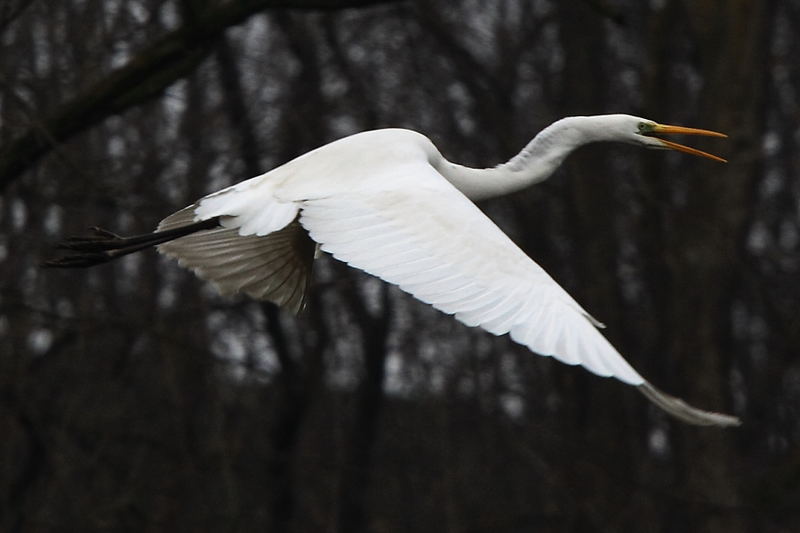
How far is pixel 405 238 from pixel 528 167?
1.54 m

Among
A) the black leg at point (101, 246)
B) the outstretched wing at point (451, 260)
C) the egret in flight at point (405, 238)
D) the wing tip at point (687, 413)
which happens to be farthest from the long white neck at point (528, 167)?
the wing tip at point (687, 413)

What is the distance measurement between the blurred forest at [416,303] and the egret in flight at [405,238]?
1159 millimetres

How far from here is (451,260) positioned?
16.0 ft

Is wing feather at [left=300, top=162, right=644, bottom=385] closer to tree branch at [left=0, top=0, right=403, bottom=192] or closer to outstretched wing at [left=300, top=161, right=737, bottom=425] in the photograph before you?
outstretched wing at [left=300, top=161, right=737, bottom=425]

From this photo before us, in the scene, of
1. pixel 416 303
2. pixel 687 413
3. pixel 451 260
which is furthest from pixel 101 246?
pixel 416 303

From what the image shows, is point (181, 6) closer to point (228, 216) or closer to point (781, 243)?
point (228, 216)

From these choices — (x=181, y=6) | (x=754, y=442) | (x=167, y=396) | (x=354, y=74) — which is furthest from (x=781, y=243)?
(x=181, y=6)

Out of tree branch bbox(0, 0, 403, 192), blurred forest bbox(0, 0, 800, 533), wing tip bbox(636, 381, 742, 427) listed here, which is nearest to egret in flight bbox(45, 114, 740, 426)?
wing tip bbox(636, 381, 742, 427)

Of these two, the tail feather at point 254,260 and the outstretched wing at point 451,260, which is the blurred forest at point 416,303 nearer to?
the tail feather at point 254,260

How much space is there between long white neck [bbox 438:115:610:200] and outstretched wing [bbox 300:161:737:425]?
35.1 inches

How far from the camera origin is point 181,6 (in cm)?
629

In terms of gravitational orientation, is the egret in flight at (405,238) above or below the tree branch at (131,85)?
below

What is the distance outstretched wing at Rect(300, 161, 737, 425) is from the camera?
174 inches

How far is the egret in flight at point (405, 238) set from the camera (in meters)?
4.51
